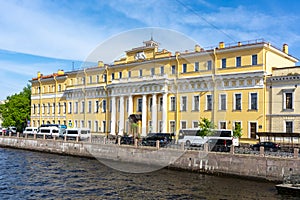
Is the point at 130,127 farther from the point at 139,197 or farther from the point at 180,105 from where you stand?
the point at 139,197

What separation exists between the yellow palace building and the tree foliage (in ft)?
43.1

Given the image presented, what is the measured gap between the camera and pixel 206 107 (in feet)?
134

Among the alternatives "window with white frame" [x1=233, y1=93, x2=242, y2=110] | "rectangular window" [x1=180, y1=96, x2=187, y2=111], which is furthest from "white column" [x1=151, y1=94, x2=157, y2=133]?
"window with white frame" [x1=233, y1=93, x2=242, y2=110]

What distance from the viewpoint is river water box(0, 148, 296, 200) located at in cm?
2069

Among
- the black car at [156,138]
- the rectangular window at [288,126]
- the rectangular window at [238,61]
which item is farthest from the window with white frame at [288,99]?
the black car at [156,138]

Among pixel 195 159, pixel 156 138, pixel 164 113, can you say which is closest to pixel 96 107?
pixel 164 113

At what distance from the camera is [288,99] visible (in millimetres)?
35000

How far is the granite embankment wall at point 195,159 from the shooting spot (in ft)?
80.5

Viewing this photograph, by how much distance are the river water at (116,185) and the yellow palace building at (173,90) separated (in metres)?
13.0

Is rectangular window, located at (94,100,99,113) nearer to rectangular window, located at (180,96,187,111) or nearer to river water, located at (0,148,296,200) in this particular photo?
rectangular window, located at (180,96,187,111)

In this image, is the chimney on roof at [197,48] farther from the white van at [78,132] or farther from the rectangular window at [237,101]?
the white van at [78,132]

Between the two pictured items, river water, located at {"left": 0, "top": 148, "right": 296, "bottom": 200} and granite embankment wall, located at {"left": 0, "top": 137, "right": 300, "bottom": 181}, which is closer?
river water, located at {"left": 0, "top": 148, "right": 296, "bottom": 200}

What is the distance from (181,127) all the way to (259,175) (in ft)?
60.6

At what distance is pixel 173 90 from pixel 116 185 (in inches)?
874
